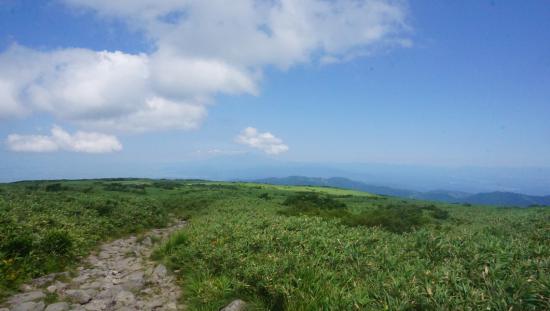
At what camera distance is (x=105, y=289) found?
376 inches

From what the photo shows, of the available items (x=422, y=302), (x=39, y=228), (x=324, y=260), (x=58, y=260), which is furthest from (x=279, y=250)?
(x=39, y=228)

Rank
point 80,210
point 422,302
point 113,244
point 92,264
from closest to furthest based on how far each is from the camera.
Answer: point 422,302 → point 92,264 → point 113,244 → point 80,210

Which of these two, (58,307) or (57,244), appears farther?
(57,244)

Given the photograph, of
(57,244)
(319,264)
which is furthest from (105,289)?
(319,264)

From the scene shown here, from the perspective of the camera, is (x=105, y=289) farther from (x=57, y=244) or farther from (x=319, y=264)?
(x=319, y=264)

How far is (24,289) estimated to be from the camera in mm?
8969

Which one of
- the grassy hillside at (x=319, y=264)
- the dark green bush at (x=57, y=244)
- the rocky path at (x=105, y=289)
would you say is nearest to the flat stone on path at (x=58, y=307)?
the rocky path at (x=105, y=289)

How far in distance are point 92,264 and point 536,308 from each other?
13.1 metres

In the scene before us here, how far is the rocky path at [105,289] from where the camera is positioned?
812 cm

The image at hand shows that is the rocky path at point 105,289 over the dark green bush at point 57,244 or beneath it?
beneath

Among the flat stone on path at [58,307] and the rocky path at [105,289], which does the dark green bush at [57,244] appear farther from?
the flat stone on path at [58,307]

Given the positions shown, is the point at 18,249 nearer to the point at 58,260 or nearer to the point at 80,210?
the point at 58,260

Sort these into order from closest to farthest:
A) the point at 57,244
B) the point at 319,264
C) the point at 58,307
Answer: the point at 58,307
the point at 319,264
the point at 57,244

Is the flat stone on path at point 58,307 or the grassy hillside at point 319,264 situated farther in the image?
the flat stone on path at point 58,307
